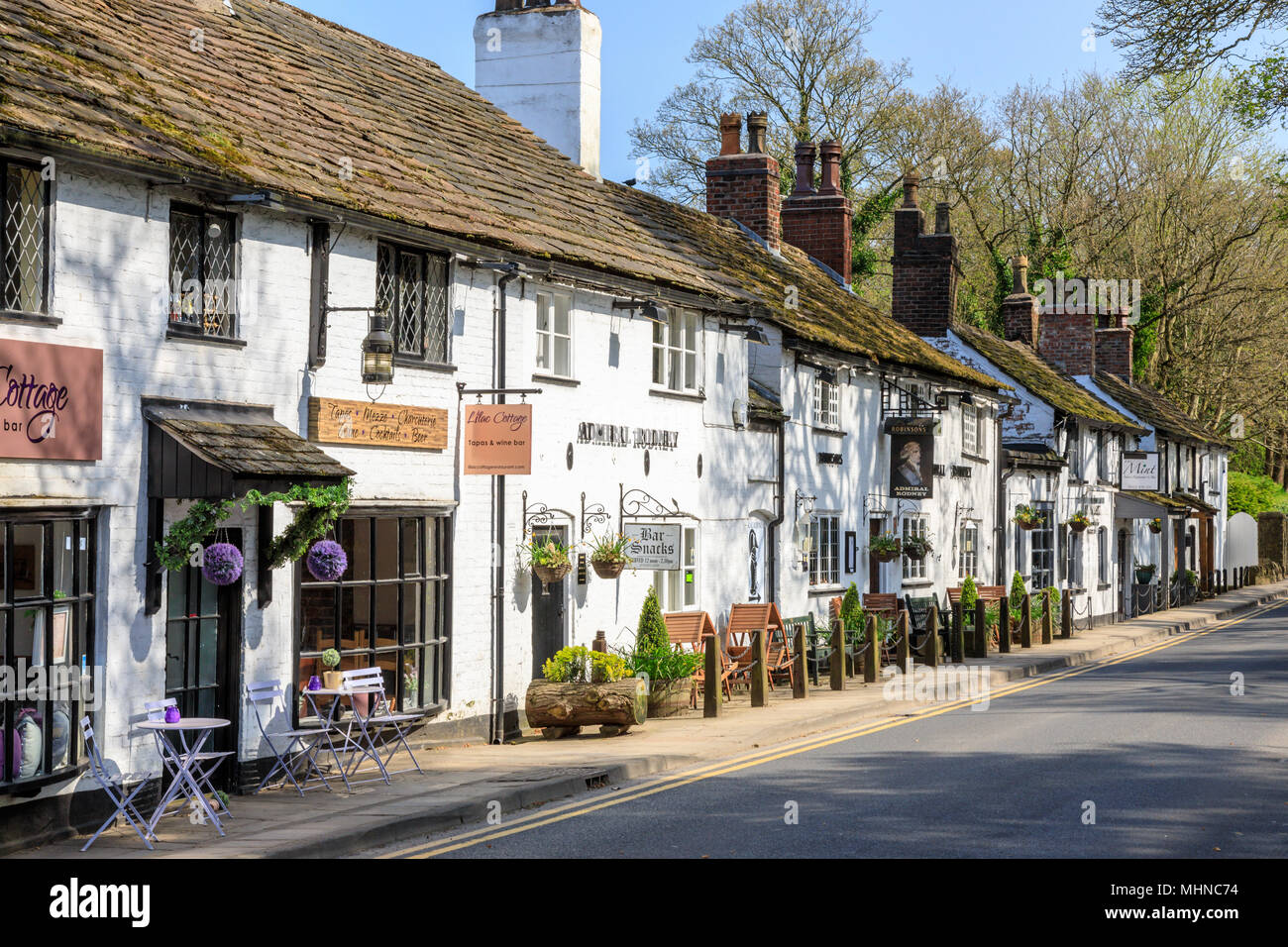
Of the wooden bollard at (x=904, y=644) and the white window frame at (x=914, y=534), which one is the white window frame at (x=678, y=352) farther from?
the white window frame at (x=914, y=534)

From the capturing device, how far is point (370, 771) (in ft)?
45.8

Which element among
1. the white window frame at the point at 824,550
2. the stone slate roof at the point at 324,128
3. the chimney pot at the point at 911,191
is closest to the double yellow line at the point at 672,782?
the white window frame at the point at 824,550

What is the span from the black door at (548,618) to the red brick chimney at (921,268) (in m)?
19.6

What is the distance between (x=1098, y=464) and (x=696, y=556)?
26.0 m

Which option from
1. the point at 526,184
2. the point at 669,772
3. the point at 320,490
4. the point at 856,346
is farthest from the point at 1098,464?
the point at 320,490

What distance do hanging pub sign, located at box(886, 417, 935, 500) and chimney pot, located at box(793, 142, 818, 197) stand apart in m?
6.85

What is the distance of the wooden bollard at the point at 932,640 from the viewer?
25500 mm

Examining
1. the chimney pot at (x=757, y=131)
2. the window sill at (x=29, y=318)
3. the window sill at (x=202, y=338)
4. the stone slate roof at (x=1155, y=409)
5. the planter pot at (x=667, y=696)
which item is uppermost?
the chimney pot at (x=757, y=131)

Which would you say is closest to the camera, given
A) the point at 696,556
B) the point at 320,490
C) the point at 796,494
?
the point at 320,490

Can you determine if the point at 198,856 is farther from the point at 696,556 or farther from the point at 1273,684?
the point at 1273,684

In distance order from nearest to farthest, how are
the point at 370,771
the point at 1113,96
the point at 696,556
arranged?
the point at 370,771
the point at 696,556
the point at 1113,96

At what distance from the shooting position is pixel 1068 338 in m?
48.1

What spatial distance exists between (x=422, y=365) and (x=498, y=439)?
1.10 m

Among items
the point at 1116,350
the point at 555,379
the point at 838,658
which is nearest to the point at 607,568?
the point at 555,379
